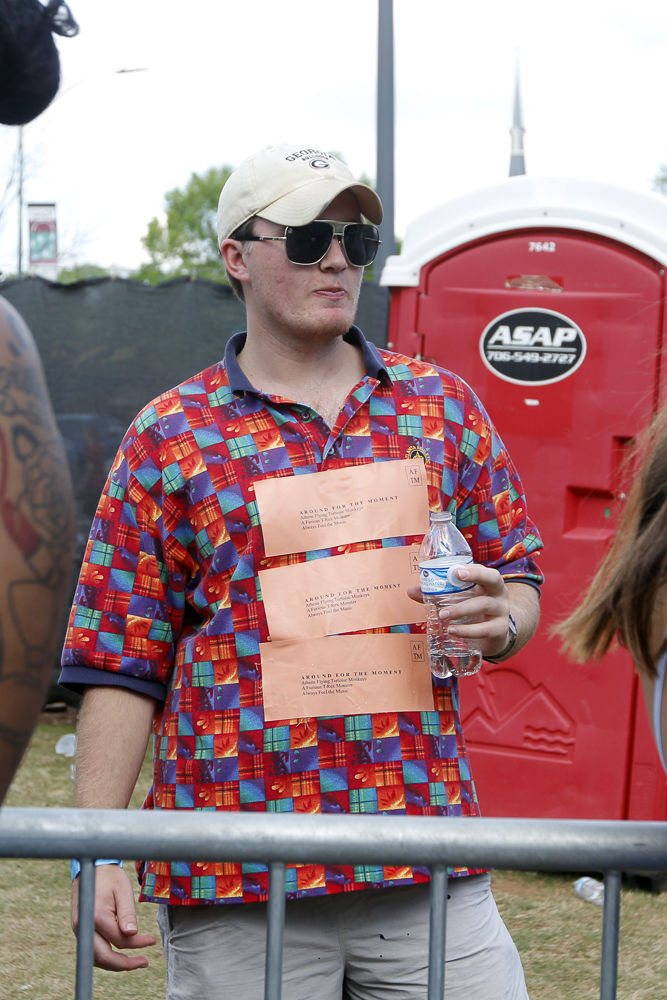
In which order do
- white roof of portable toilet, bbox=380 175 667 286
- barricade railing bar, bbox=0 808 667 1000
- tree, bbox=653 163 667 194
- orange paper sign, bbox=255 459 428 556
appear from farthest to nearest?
tree, bbox=653 163 667 194
white roof of portable toilet, bbox=380 175 667 286
orange paper sign, bbox=255 459 428 556
barricade railing bar, bbox=0 808 667 1000

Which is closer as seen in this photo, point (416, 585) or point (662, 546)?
point (662, 546)

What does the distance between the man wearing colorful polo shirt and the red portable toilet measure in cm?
241

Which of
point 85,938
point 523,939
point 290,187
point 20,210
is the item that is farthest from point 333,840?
point 20,210

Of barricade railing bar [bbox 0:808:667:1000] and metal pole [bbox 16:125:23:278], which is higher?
metal pole [bbox 16:125:23:278]

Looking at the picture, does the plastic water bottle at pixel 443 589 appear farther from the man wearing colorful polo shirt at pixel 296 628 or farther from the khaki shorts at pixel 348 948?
the khaki shorts at pixel 348 948

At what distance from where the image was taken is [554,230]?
470cm

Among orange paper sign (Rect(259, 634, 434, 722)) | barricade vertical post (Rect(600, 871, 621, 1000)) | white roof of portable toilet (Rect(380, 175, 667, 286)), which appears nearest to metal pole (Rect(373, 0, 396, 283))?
white roof of portable toilet (Rect(380, 175, 667, 286))

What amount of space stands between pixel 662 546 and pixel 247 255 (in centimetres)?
124

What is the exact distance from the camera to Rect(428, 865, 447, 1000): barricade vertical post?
1534mm

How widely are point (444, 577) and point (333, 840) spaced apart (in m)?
0.66

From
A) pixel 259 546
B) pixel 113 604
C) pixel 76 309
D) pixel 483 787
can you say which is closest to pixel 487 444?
pixel 259 546

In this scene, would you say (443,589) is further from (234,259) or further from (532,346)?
(532,346)

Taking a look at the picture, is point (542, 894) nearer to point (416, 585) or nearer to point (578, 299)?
point (578, 299)

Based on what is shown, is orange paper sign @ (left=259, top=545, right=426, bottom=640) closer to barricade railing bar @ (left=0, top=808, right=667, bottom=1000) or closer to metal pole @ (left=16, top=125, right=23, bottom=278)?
barricade railing bar @ (left=0, top=808, right=667, bottom=1000)
